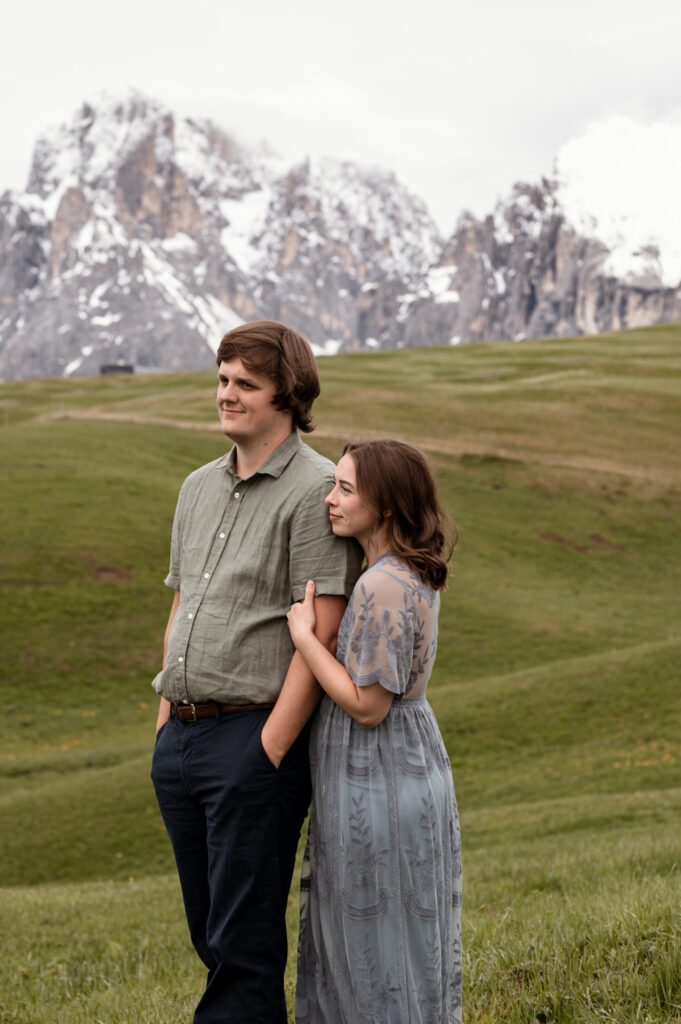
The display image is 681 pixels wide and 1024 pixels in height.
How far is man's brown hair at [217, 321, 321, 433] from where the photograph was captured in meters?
4.45

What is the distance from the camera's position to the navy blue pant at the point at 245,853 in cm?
420

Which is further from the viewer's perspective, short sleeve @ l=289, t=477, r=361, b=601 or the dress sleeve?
short sleeve @ l=289, t=477, r=361, b=601

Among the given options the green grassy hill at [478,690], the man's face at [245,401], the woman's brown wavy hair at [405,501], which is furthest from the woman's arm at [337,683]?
the green grassy hill at [478,690]

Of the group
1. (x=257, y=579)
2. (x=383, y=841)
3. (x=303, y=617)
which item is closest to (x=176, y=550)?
(x=257, y=579)

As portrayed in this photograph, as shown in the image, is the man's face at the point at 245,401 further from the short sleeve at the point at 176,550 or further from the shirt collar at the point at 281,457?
the short sleeve at the point at 176,550

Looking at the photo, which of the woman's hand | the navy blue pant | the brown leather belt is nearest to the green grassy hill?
the navy blue pant

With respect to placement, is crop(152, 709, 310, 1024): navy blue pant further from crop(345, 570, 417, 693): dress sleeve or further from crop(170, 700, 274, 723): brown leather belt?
crop(345, 570, 417, 693): dress sleeve

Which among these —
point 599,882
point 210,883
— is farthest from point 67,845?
point 210,883

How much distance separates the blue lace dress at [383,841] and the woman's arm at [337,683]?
0.05 meters

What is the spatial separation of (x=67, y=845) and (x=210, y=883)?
42.7ft

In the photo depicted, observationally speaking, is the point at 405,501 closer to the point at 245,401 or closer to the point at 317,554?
the point at 317,554

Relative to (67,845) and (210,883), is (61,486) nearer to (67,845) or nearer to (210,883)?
(67,845)

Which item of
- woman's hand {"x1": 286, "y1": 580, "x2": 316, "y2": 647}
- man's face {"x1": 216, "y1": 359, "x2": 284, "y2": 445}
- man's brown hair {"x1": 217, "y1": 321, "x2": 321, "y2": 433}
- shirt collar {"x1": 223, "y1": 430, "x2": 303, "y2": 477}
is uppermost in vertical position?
man's brown hair {"x1": 217, "y1": 321, "x2": 321, "y2": 433}

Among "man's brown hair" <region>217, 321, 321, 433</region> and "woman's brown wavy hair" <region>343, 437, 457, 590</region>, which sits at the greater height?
"man's brown hair" <region>217, 321, 321, 433</region>
